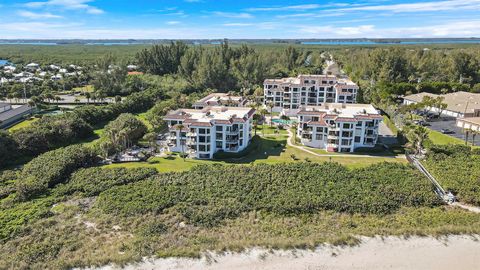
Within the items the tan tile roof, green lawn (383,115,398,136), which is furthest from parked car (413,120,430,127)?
the tan tile roof

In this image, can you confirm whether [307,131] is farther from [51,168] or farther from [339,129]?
[51,168]

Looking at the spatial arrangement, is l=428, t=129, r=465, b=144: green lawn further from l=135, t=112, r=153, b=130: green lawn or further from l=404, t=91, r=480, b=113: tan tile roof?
l=135, t=112, r=153, b=130: green lawn

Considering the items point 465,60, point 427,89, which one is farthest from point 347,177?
point 465,60

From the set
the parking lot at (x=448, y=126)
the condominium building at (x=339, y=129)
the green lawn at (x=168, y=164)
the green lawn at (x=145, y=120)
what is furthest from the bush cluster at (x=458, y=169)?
the green lawn at (x=145, y=120)

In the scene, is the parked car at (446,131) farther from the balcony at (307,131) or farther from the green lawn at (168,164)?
the green lawn at (168,164)

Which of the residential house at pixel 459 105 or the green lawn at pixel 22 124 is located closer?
the green lawn at pixel 22 124

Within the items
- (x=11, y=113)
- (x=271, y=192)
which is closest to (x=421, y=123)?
(x=271, y=192)

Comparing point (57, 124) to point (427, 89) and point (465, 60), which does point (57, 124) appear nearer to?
point (427, 89)
